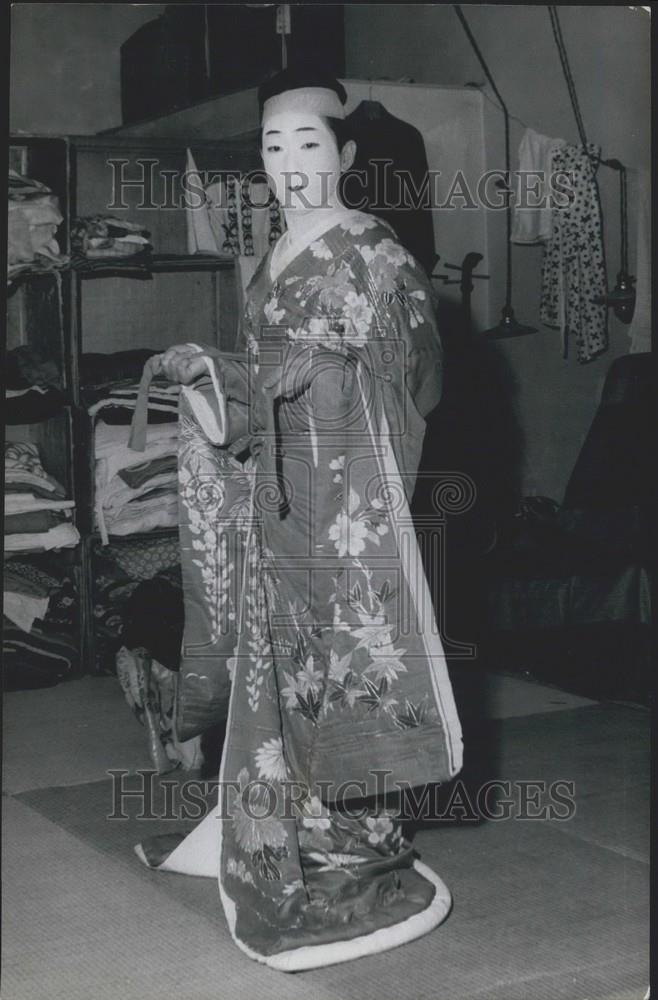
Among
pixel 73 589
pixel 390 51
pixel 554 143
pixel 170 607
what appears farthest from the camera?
pixel 390 51

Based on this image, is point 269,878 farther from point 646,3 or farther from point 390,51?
point 390,51

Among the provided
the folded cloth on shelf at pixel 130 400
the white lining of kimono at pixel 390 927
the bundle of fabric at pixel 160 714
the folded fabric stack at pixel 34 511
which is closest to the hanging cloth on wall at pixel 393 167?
the folded cloth on shelf at pixel 130 400

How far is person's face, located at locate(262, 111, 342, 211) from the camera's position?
240 centimetres

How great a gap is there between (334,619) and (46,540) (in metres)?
2.55

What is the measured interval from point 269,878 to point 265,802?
0.14 meters

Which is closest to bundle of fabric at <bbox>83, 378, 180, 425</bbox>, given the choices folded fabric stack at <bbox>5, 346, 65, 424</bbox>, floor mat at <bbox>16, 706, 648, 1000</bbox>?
folded fabric stack at <bbox>5, 346, 65, 424</bbox>

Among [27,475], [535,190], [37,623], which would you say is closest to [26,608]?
[37,623]

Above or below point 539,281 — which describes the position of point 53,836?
below

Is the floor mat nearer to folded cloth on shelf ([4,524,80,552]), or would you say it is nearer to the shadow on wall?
the shadow on wall

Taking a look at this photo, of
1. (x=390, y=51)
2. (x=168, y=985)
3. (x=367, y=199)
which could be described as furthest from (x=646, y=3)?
(x=390, y=51)

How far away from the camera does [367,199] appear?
4879 millimetres

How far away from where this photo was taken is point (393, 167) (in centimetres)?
511

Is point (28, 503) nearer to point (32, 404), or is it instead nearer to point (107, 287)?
point (32, 404)

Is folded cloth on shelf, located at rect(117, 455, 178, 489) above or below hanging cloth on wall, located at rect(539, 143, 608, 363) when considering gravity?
below
